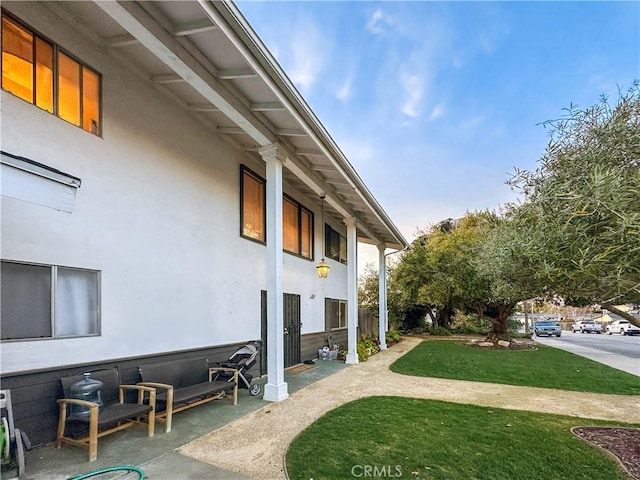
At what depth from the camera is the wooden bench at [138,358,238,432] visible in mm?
4746

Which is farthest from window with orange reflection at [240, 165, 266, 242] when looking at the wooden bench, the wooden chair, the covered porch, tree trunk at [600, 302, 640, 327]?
tree trunk at [600, 302, 640, 327]

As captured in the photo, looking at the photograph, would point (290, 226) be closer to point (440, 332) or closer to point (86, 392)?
point (86, 392)

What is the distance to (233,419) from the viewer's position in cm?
519

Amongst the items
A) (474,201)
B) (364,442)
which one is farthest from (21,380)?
(474,201)

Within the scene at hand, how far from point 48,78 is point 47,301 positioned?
2.55m

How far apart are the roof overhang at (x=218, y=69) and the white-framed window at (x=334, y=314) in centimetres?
571

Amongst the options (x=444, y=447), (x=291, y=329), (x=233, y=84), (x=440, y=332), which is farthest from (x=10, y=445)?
(x=440, y=332)

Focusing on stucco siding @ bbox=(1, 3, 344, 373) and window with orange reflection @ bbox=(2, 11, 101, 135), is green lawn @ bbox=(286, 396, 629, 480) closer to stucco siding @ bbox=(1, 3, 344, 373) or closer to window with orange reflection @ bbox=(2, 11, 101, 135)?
stucco siding @ bbox=(1, 3, 344, 373)

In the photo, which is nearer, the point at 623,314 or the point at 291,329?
the point at 623,314

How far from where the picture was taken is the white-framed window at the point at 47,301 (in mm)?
3779

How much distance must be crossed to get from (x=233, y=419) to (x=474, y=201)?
18.0 m

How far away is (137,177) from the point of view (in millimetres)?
5266

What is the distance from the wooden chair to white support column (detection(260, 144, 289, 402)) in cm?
199

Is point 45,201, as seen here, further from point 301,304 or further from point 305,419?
point 301,304
